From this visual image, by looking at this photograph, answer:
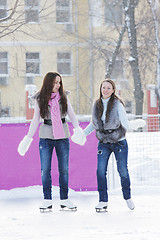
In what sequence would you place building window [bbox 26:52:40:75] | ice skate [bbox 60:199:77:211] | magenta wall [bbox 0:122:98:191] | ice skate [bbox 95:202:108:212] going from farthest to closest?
building window [bbox 26:52:40:75]
magenta wall [bbox 0:122:98:191]
ice skate [bbox 60:199:77:211]
ice skate [bbox 95:202:108:212]

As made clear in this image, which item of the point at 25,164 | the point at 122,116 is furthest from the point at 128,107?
the point at 122,116

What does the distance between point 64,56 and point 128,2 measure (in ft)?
31.9

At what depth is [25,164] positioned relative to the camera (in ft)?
28.7

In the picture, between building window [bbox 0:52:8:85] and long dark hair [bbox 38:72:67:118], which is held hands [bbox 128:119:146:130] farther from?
building window [bbox 0:52:8:85]

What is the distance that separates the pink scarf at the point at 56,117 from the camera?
7.13 metres

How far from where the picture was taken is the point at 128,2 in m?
22.4

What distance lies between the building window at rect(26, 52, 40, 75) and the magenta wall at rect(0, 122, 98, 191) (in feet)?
72.4

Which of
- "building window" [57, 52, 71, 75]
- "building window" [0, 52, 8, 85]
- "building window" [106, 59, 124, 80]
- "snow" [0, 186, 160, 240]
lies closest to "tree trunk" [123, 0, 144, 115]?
"building window" [106, 59, 124, 80]

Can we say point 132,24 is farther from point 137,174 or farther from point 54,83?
point 54,83

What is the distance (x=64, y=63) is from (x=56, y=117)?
81.3 ft

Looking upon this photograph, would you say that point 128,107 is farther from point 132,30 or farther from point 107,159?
point 107,159

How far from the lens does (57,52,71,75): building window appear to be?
31703 mm

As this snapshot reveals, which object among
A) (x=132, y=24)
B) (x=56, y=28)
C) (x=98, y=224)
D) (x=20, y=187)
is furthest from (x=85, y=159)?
(x=56, y=28)

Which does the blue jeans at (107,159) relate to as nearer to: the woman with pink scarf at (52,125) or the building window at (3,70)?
the woman with pink scarf at (52,125)
